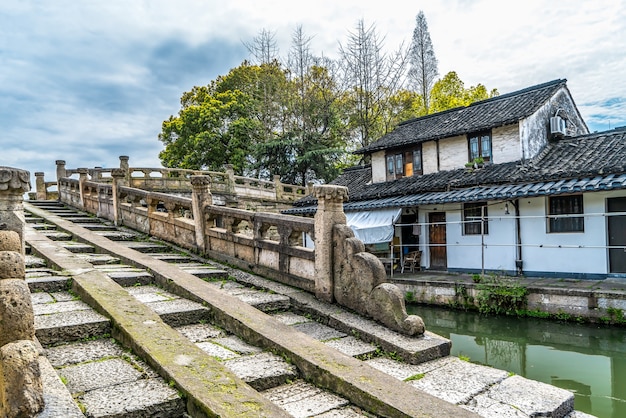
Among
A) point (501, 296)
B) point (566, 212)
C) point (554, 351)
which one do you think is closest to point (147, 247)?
point (554, 351)

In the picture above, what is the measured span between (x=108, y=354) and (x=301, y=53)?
29.7m

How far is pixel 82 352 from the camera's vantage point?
11.8 ft

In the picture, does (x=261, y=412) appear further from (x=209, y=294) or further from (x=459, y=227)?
(x=459, y=227)

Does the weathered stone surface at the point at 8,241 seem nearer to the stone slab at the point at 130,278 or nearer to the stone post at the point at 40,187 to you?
the stone slab at the point at 130,278

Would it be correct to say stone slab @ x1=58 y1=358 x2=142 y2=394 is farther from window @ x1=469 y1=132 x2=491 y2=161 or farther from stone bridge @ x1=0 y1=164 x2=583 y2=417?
window @ x1=469 y1=132 x2=491 y2=161

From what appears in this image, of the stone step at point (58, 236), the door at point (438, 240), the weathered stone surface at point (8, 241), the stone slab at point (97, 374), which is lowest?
the door at point (438, 240)

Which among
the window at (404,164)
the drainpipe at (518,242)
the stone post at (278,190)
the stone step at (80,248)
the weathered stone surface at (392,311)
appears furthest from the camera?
the stone post at (278,190)

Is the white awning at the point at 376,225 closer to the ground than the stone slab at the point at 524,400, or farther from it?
farther from it

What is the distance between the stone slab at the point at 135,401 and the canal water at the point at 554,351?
17.0ft

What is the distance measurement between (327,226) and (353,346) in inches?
63.7

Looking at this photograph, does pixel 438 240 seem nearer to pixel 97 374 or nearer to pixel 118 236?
pixel 118 236

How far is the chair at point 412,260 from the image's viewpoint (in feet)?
51.4

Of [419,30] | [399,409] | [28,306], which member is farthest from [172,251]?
[419,30]

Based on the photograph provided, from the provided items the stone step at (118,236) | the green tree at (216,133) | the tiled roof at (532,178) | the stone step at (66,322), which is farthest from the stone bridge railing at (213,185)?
the stone step at (66,322)
